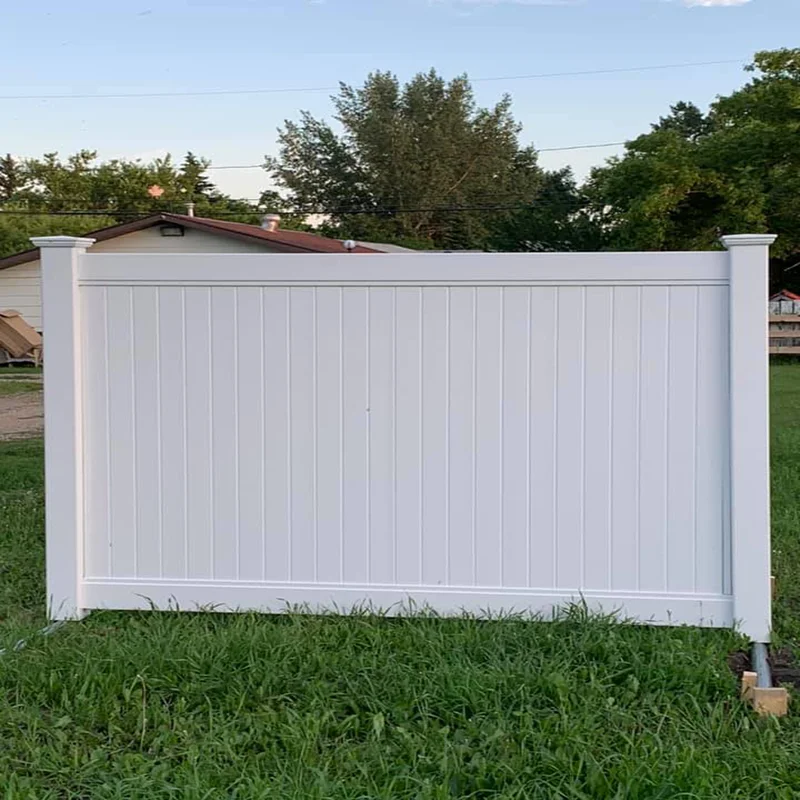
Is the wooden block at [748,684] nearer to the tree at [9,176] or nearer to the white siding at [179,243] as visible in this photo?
the white siding at [179,243]

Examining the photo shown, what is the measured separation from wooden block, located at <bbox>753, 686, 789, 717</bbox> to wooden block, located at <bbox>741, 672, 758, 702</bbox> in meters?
0.05

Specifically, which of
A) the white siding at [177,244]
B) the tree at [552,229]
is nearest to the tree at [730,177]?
the tree at [552,229]

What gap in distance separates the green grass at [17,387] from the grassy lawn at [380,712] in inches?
490

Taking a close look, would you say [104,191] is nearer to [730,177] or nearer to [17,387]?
[17,387]

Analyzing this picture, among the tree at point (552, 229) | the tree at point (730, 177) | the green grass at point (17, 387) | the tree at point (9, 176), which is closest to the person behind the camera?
the green grass at point (17, 387)

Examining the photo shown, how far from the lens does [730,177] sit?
2319 centimetres

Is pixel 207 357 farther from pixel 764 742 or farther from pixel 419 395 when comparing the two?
pixel 764 742

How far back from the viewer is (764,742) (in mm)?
2510

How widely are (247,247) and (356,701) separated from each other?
15915 mm

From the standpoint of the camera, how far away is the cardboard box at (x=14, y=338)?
20.1 meters

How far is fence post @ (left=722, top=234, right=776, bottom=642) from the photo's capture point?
3307 mm

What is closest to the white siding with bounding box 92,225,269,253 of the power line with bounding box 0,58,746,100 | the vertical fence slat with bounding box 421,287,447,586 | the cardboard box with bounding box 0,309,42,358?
the cardboard box with bounding box 0,309,42,358

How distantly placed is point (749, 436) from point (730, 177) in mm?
21765

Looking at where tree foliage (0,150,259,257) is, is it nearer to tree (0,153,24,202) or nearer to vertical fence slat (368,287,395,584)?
tree (0,153,24,202)
